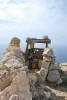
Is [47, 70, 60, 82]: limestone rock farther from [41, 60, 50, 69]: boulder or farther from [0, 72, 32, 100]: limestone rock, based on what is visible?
[0, 72, 32, 100]: limestone rock

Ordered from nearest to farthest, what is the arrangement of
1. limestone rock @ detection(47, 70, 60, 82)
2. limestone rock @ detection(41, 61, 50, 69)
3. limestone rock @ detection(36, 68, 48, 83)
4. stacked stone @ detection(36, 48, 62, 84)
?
limestone rock @ detection(36, 68, 48, 83) → stacked stone @ detection(36, 48, 62, 84) → limestone rock @ detection(47, 70, 60, 82) → limestone rock @ detection(41, 61, 50, 69)

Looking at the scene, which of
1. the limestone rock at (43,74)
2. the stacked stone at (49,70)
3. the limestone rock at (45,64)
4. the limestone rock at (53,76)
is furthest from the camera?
the limestone rock at (45,64)

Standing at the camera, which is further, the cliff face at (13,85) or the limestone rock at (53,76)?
the limestone rock at (53,76)

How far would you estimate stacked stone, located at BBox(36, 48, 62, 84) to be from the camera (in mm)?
27688

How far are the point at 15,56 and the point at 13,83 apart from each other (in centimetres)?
832

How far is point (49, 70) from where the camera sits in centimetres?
2886

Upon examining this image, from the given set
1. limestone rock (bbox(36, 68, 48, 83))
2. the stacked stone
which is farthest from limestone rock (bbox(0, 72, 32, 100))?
limestone rock (bbox(36, 68, 48, 83))

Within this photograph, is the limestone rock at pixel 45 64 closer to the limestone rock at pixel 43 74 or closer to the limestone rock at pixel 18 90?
the limestone rock at pixel 43 74

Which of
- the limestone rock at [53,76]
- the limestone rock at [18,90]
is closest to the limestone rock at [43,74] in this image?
the limestone rock at [53,76]

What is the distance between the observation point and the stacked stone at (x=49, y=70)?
27.7 meters

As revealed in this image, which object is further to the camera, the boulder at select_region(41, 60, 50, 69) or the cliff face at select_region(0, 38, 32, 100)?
the boulder at select_region(41, 60, 50, 69)

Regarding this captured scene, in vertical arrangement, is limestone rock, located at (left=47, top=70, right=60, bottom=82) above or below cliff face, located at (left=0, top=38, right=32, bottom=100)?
below

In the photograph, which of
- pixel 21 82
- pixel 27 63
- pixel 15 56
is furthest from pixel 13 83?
pixel 27 63

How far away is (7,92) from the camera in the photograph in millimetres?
14898
